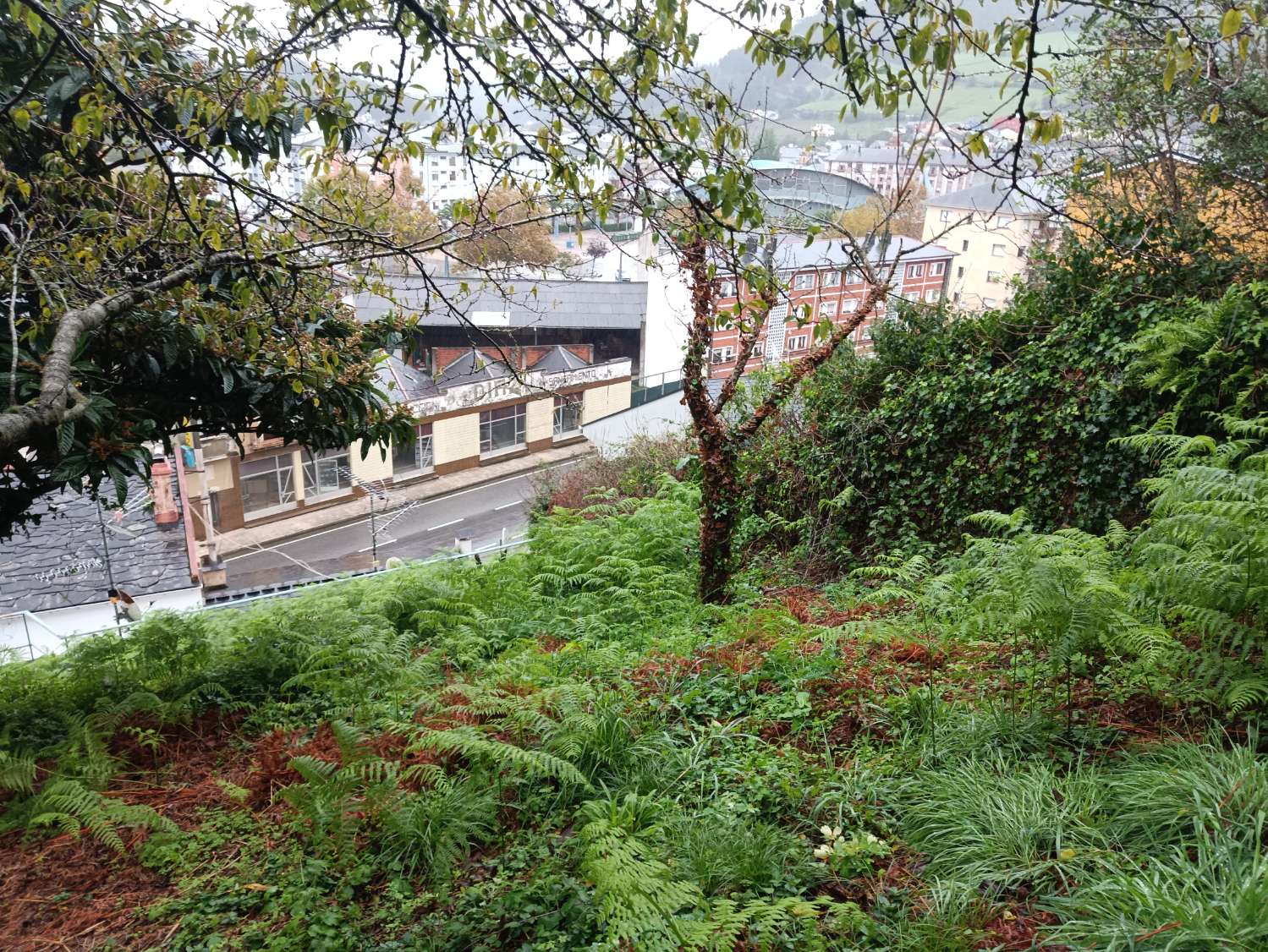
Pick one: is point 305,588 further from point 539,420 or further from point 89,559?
point 539,420

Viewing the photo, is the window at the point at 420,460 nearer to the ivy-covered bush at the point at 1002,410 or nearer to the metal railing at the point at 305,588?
the metal railing at the point at 305,588

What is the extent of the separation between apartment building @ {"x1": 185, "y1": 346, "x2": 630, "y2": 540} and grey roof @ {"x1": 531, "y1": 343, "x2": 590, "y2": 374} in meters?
0.03

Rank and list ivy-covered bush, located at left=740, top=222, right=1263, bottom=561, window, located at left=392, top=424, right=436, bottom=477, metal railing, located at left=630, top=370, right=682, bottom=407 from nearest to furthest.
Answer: ivy-covered bush, located at left=740, top=222, right=1263, bottom=561 < window, located at left=392, top=424, right=436, bottom=477 < metal railing, located at left=630, top=370, right=682, bottom=407

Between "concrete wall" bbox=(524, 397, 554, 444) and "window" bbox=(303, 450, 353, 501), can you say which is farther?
"concrete wall" bbox=(524, 397, 554, 444)

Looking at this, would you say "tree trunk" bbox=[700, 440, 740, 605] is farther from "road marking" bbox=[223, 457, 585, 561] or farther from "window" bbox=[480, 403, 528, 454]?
"window" bbox=[480, 403, 528, 454]

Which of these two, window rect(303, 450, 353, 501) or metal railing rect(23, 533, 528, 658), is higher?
metal railing rect(23, 533, 528, 658)

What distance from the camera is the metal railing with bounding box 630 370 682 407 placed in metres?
27.5

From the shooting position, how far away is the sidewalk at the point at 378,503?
68.4ft

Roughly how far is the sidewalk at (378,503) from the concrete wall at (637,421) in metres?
0.67

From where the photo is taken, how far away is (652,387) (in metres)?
28.2

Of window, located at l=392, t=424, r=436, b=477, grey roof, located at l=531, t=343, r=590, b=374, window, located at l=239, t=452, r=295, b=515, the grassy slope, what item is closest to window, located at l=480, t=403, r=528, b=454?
grey roof, located at l=531, t=343, r=590, b=374

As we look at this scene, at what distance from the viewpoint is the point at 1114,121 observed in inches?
478

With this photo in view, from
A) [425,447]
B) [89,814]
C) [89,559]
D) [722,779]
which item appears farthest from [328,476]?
[722,779]

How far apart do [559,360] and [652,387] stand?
3.86 metres
